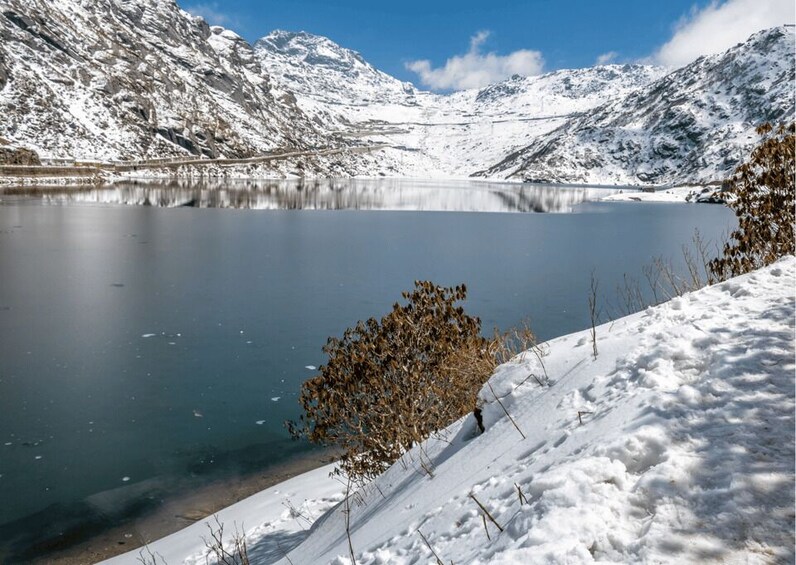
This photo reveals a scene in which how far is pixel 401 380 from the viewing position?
10.6 metres

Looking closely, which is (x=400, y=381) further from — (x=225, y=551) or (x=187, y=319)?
(x=187, y=319)

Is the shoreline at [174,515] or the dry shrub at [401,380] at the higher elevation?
the dry shrub at [401,380]

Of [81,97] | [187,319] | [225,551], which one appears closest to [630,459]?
[225,551]

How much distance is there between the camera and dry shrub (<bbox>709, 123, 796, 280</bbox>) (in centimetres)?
1115

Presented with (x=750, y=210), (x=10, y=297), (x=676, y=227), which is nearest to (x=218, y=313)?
(x=10, y=297)

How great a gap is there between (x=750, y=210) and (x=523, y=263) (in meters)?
25.9

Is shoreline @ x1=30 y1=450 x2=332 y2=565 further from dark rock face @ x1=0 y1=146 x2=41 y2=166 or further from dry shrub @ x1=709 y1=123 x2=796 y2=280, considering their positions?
dark rock face @ x1=0 y1=146 x2=41 y2=166

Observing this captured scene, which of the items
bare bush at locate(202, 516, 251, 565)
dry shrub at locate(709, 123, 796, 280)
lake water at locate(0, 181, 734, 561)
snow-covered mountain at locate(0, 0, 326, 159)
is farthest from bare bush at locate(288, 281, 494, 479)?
snow-covered mountain at locate(0, 0, 326, 159)

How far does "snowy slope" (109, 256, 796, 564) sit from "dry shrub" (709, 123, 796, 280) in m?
4.86

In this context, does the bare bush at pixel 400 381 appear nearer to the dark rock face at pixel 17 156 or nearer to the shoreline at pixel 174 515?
the shoreline at pixel 174 515

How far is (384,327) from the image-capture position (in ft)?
36.1

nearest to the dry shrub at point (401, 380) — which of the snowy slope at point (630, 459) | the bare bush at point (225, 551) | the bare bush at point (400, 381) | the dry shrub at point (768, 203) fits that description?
the bare bush at point (400, 381)

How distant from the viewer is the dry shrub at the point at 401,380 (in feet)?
31.5

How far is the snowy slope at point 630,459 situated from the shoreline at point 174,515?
210 inches
